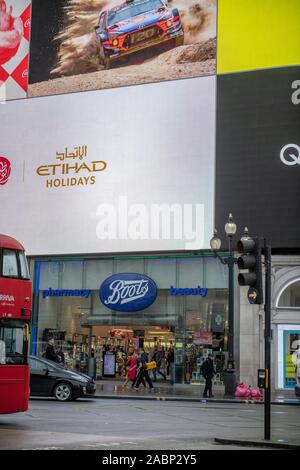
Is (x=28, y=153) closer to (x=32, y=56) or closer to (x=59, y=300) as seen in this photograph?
(x=32, y=56)

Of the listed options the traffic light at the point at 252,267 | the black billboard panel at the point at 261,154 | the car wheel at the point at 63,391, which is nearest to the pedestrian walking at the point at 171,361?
the black billboard panel at the point at 261,154

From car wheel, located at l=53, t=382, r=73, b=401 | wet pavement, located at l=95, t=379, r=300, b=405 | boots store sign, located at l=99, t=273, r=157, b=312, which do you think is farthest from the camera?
boots store sign, located at l=99, t=273, r=157, b=312

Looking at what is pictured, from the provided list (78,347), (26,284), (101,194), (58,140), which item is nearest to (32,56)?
(58,140)

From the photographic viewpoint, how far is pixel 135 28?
4238 cm

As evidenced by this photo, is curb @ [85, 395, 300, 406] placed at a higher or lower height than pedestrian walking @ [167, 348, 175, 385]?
lower

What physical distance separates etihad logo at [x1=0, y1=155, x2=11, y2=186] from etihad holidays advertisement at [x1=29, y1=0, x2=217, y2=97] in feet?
14.2

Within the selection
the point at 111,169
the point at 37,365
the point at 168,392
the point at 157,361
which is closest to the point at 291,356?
the point at 157,361

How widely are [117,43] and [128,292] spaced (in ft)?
46.7

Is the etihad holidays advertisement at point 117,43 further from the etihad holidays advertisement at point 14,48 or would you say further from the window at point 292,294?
the window at point 292,294

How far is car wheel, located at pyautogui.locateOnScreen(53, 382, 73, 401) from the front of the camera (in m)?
25.7

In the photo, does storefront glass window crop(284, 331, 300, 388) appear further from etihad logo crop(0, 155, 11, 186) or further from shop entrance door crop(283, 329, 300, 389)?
etihad logo crop(0, 155, 11, 186)

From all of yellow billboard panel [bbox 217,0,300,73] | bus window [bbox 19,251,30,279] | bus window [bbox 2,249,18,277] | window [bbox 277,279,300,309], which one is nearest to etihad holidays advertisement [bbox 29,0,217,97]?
yellow billboard panel [bbox 217,0,300,73]

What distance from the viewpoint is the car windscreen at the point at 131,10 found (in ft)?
138

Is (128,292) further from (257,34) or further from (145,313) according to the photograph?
(257,34)
